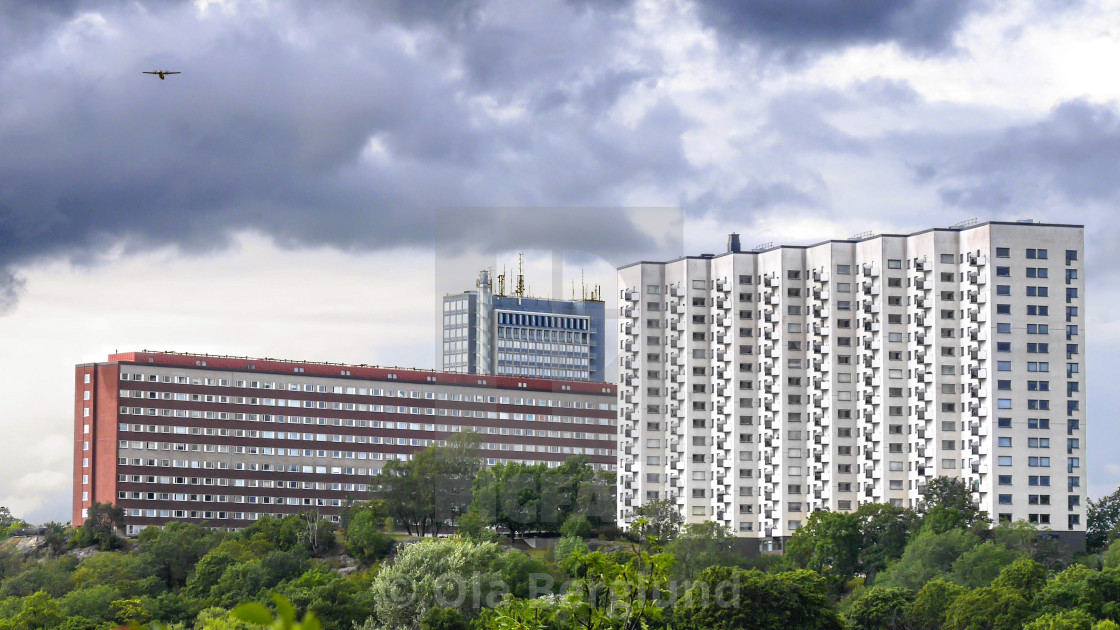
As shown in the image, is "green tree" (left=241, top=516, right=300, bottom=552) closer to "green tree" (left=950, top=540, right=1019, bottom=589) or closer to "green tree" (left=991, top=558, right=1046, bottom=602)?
"green tree" (left=950, top=540, right=1019, bottom=589)

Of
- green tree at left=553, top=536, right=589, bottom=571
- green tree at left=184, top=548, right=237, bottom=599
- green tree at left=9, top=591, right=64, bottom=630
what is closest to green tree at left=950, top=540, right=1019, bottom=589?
green tree at left=553, top=536, right=589, bottom=571

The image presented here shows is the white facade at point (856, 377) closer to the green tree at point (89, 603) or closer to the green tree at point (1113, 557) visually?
the green tree at point (1113, 557)

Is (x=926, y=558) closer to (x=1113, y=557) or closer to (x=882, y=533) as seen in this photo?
(x=882, y=533)

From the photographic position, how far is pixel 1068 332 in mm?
162375

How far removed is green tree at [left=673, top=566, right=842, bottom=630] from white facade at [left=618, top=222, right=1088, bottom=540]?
57.0 m

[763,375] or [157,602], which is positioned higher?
[763,375]

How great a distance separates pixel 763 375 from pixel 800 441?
30.5ft

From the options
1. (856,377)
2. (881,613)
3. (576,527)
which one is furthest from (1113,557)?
(576,527)

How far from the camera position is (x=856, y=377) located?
173000 millimetres

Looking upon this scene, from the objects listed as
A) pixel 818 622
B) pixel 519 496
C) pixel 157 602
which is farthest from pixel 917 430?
pixel 157 602

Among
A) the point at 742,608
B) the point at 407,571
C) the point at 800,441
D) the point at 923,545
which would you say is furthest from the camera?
the point at 800,441

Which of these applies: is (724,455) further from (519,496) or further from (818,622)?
(818,622)

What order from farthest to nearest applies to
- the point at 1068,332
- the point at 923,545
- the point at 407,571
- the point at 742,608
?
the point at 1068,332, the point at 923,545, the point at 407,571, the point at 742,608

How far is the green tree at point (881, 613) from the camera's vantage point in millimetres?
114062
